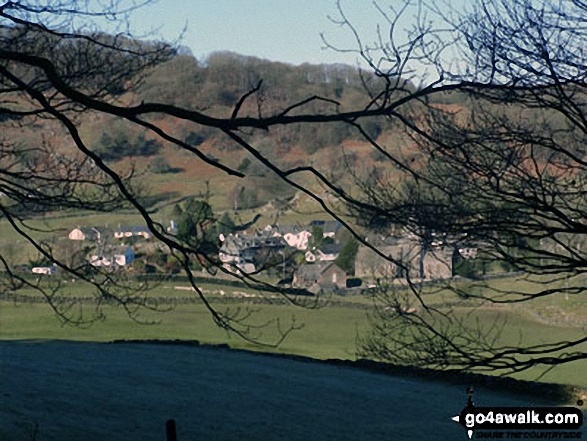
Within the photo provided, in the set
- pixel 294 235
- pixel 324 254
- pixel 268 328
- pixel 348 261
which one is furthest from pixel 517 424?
pixel 294 235

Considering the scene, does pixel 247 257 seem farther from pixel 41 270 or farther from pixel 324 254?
pixel 324 254

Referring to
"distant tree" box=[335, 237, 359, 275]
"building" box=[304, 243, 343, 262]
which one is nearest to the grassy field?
"distant tree" box=[335, 237, 359, 275]

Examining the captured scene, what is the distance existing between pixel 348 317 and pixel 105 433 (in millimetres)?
42243

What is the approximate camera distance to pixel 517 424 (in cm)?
1241

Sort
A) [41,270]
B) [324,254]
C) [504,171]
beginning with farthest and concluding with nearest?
1. [324,254]
2. [41,270]
3. [504,171]

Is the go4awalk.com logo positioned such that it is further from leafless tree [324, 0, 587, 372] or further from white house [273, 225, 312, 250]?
white house [273, 225, 312, 250]

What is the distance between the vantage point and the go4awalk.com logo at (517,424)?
12477mm

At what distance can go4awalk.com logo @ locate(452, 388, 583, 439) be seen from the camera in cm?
1248

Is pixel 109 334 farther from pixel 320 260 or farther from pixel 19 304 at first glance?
pixel 320 260

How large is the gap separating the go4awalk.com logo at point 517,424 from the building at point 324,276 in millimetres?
49385

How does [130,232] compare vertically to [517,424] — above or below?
above

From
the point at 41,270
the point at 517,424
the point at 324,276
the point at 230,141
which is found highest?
the point at 230,141

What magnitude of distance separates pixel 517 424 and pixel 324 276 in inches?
2293

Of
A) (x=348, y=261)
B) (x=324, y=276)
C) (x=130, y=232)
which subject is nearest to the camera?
(x=324, y=276)
